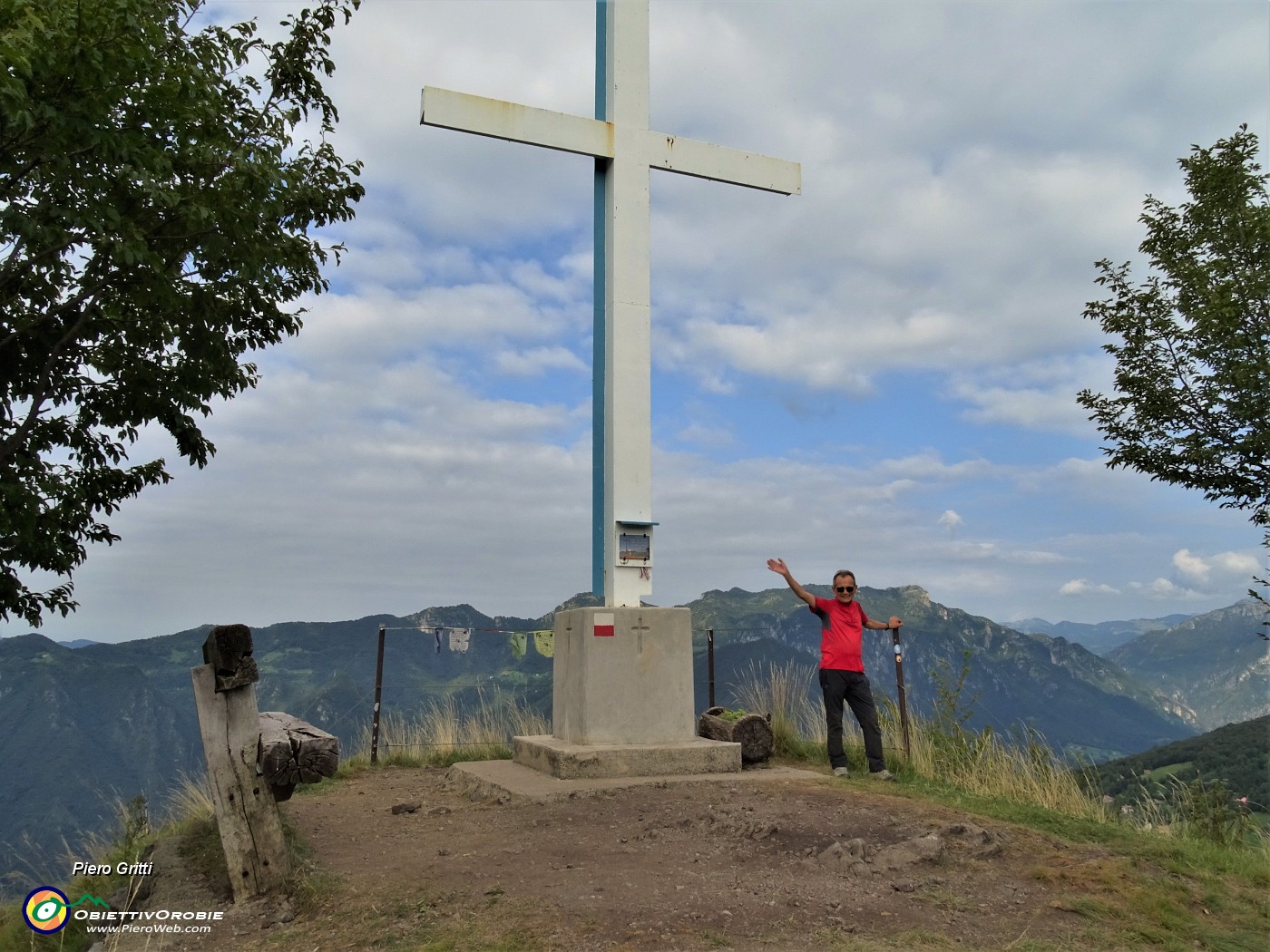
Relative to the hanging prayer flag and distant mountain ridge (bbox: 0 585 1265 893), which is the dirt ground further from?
distant mountain ridge (bbox: 0 585 1265 893)

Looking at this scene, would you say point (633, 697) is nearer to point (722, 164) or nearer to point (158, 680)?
point (722, 164)

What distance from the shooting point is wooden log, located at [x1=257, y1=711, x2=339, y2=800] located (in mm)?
4406

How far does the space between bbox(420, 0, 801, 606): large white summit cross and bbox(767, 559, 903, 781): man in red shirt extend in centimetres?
160

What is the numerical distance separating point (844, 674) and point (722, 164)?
487cm

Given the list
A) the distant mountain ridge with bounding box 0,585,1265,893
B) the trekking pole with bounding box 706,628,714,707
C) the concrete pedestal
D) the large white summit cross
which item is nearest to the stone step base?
the concrete pedestal

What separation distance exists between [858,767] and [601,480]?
11.1ft

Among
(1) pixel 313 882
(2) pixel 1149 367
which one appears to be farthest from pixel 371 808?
(2) pixel 1149 367

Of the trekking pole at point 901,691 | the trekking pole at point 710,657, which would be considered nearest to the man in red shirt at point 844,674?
the trekking pole at point 901,691

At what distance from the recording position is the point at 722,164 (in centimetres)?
878

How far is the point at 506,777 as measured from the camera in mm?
7230

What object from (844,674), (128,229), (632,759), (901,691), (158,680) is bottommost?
(158,680)

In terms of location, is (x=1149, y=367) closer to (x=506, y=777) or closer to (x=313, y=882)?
(x=506, y=777)

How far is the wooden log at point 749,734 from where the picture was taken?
315 inches

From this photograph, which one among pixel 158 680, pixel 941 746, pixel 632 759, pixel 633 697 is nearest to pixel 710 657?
pixel 941 746
